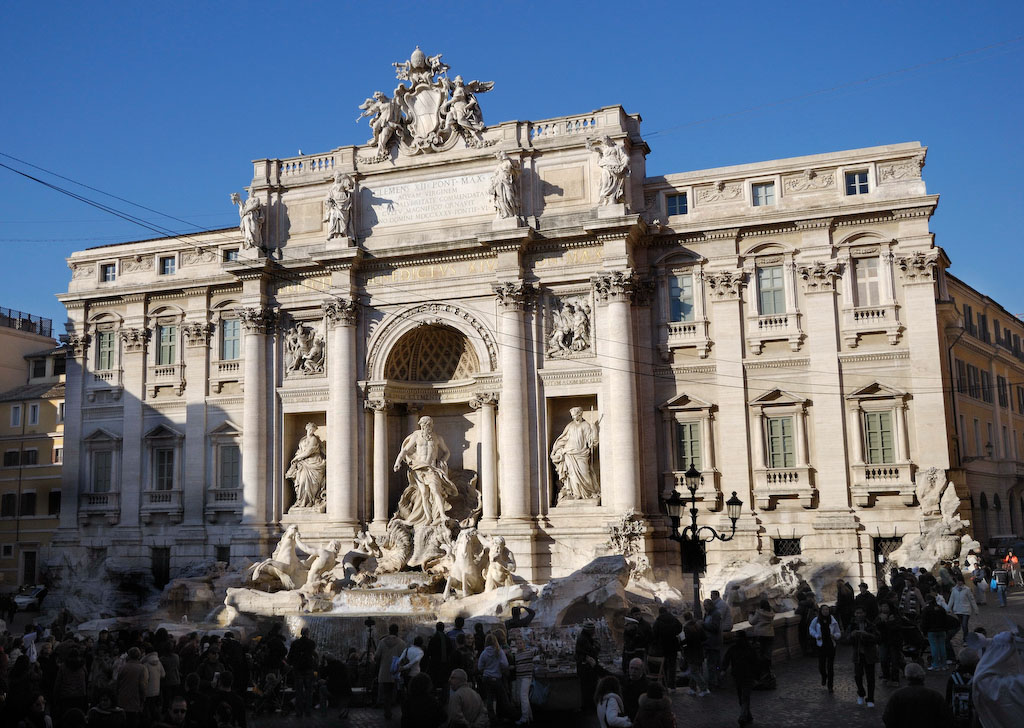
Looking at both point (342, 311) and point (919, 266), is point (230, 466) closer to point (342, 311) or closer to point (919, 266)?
point (342, 311)

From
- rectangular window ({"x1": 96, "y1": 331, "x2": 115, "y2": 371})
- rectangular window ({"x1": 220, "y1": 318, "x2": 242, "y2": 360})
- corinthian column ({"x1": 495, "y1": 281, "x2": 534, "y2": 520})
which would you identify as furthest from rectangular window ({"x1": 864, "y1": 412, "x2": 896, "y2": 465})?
rectangular window ({"x1": 96, "y1": 331, "x2": 115, "y2": 371})

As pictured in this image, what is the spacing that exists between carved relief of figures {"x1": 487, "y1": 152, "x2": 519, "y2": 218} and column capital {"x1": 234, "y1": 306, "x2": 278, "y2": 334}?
345 inches

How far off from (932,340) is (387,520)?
1734 centimetres

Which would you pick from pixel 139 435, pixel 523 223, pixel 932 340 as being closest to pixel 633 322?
pixel 523 223

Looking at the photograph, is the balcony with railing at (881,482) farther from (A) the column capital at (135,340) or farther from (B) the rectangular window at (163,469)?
(A) the column capital at (135,340)

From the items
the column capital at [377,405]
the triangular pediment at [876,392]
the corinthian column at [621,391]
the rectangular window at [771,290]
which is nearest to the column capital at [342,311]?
the column capital at [377,405]

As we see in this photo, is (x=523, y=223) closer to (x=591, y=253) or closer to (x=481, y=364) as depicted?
(x=591, y=253)

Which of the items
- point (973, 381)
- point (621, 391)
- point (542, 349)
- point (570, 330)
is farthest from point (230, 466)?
point (973, 381)

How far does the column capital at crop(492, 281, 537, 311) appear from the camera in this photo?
3133cm

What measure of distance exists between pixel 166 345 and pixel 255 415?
5803 millimetres

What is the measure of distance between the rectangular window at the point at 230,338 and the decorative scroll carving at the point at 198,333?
489 millimetres

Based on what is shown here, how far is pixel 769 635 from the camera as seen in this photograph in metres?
18.4

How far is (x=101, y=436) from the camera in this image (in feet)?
122

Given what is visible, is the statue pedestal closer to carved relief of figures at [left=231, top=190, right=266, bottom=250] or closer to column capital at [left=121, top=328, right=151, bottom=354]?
carved relief of figures at [left=231, top=190, right=266, bottom=250]
